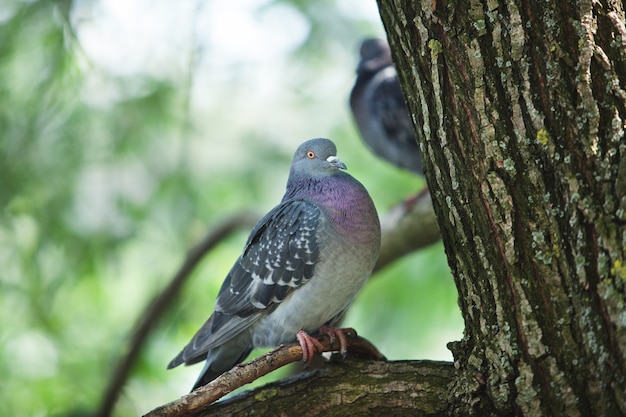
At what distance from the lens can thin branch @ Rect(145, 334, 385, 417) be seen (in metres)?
3.04

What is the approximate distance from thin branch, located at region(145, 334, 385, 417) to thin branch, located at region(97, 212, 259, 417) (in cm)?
214

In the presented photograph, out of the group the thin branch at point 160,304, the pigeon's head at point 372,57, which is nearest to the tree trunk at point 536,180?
the thin branch at point 160,304

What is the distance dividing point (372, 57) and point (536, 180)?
5337 mm

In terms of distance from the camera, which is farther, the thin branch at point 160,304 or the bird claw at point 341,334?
the thin branch at point 160,304

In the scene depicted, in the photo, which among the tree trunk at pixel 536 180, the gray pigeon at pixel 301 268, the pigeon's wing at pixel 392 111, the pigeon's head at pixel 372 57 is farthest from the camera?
the pigeon's head at pixel 372 57

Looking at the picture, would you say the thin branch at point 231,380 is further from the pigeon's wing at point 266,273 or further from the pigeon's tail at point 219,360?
the pigeon's tail at point 219,360

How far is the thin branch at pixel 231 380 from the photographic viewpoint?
3.04 m

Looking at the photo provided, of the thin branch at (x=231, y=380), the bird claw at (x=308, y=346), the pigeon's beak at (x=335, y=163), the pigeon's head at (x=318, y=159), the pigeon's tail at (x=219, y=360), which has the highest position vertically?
the pigeon's head at (x=318, y=159)

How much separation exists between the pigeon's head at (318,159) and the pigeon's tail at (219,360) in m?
1.11

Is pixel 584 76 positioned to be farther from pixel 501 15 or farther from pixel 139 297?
pixel 139 297

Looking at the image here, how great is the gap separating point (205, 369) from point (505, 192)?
2281 millimetres

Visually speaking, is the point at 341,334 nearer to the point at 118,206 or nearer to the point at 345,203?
the point at 345,203

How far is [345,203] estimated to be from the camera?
159 inches

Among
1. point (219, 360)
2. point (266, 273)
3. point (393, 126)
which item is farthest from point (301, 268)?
point (393, 126)
